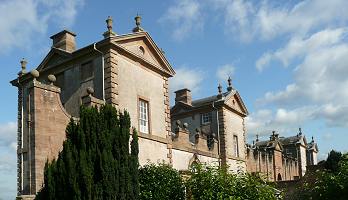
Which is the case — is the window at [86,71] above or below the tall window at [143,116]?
above

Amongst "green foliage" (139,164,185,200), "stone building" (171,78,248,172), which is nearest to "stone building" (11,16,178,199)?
"green foliage" (139,164,185,200)

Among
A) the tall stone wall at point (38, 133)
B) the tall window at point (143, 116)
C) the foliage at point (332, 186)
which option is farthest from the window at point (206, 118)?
the tall stone wall at point (38, 133)

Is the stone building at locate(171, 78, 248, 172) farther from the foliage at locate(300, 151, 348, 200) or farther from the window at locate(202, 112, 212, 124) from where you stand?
the foliage at locate(300, 151, 348, 200)

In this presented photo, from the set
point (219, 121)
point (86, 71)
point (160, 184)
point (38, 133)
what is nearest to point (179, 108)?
point (219, 121)

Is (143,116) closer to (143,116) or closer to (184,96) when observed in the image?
(143,116)

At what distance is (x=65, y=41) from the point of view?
24.7 m

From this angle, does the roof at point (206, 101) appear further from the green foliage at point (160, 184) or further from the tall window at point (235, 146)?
the green foliage at point (160, 184)

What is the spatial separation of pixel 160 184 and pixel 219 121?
→ 1610 cm

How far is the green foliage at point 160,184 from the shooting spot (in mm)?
19312

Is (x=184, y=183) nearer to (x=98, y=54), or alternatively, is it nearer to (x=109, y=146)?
(x=109, y=146)

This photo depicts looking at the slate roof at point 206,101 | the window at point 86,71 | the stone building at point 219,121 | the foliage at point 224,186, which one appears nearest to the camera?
the foliage at point 224,186

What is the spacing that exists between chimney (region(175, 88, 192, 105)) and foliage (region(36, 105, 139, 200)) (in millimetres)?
19863

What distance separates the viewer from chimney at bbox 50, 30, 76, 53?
81.1ft

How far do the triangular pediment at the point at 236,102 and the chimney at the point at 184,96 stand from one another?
333 centimetres
